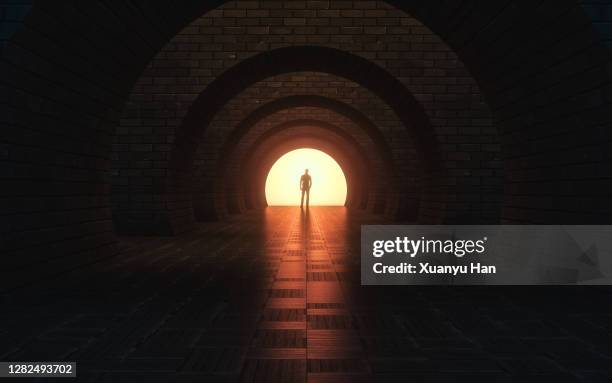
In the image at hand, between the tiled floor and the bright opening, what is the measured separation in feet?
99.4

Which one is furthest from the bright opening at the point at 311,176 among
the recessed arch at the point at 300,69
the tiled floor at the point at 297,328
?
the tiled floor at the point at 297,328

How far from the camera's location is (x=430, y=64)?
10727 millimetres

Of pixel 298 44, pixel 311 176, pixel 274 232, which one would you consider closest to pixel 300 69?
pixel 298 44

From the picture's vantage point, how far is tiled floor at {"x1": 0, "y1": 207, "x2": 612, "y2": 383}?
3010mm

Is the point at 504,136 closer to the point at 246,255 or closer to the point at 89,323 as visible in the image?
the point at 246,255

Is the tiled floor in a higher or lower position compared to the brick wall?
lower

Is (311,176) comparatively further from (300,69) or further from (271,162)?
(300,69)

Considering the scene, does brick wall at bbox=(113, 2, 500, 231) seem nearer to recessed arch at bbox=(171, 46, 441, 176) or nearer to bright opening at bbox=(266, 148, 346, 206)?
recessed arch at bbox=(171, 46, 441, 176)

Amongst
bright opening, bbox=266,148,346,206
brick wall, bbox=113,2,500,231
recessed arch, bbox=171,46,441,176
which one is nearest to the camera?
brick wall, bbox=113,2,500,231

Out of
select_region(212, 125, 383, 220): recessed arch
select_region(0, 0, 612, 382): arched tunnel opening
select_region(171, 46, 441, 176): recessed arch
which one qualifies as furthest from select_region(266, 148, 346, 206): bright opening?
select_region(171, 46, 441, 176): recessed arch

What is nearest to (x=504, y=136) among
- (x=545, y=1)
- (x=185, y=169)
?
(x=545, y=1)

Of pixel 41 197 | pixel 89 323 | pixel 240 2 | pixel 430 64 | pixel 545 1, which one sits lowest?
pixel 89 323

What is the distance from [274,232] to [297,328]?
832 cm

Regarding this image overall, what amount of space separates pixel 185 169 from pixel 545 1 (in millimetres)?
8410
